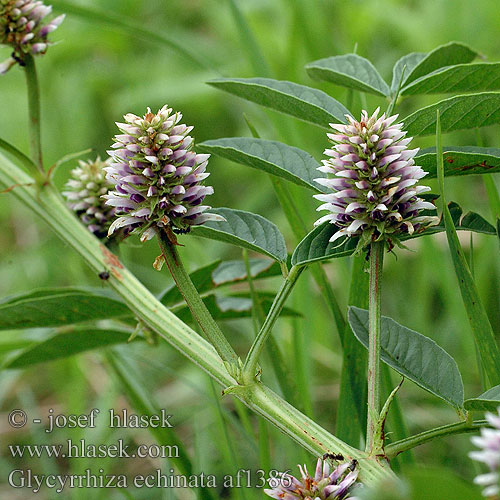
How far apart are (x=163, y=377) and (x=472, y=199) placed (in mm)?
1346

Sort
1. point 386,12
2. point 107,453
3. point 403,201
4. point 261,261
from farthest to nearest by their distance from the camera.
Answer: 1. point 386,12
2. point 107,453
3. point 261,261
4. point 403,201

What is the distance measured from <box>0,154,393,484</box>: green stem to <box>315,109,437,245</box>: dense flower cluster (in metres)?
0.25

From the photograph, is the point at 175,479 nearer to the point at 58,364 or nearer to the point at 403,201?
the point at 58,364

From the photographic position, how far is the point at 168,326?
3.53 ft

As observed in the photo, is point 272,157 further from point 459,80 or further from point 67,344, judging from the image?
point 67,344

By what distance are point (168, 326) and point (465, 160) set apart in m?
0.51

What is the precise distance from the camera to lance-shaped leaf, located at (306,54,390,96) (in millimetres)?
1163

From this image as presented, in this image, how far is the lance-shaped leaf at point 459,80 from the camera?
1.10 m

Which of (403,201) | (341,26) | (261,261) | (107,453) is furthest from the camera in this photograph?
(341,26)

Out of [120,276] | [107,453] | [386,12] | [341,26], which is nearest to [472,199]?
[386,12]

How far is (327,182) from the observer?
892 millimetres

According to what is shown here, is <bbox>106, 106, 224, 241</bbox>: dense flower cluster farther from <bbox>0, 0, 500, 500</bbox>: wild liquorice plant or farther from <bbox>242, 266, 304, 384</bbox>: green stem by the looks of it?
<bbox>242, 266, 304, 384</bbox>: green stem

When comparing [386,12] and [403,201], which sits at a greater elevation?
[386,12]

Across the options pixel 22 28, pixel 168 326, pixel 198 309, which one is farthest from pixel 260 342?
pixel 22 28
